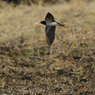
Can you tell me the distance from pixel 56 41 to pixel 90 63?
802 mm

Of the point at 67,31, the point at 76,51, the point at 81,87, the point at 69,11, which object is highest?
the point at 69,11

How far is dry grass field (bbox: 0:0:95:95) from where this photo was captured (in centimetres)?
242

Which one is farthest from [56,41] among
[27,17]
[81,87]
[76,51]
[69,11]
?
[69,11]

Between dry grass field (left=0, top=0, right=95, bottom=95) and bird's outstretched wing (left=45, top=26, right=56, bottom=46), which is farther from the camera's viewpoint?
bird's outstretched wing (left=45, top=26, right=56, bottom=46)

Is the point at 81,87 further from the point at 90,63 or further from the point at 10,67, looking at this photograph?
the point at 10,67

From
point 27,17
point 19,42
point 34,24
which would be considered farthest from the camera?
point 27,17

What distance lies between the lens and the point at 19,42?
381cm

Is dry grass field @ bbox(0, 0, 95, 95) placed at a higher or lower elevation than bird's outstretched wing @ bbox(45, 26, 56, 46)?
lower

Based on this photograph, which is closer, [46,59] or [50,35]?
[50,35]

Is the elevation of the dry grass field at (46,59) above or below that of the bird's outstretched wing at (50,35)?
below

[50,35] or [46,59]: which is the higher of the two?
[50,35]

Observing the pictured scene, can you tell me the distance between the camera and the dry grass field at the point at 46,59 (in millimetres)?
2418

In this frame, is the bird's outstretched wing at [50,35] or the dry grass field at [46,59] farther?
the bird's outstretched wing at [50,35]

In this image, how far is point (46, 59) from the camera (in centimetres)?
312
